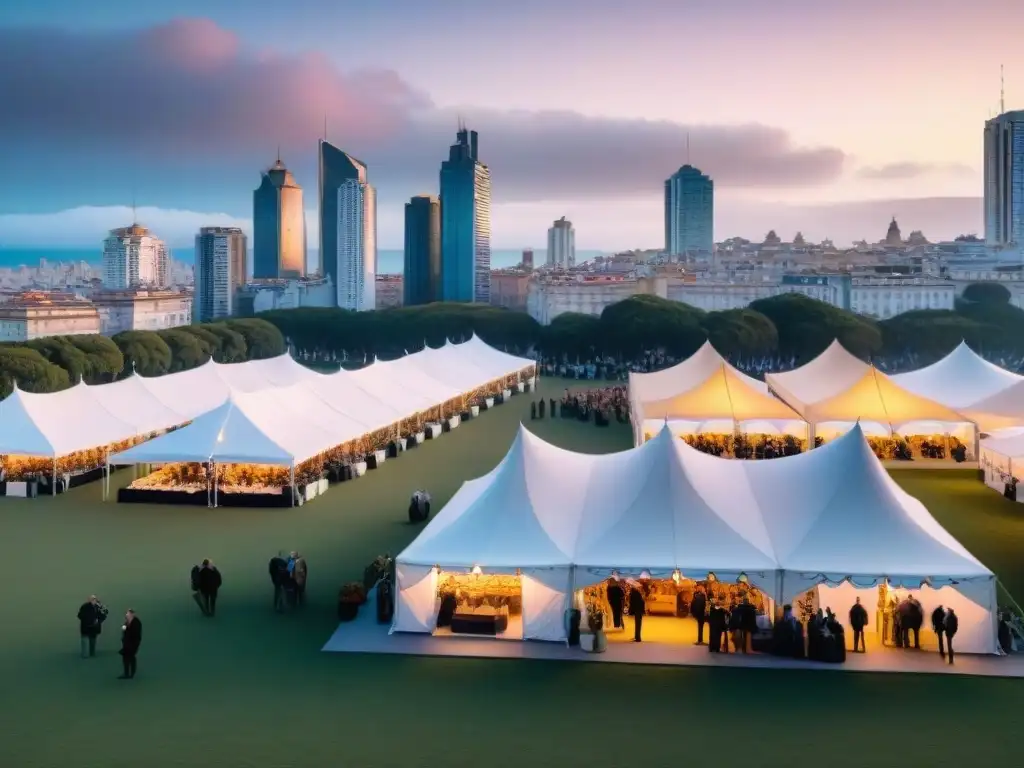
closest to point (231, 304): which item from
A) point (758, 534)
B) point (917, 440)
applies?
point (917, 440)

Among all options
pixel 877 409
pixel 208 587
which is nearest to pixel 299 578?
pixel 208 587

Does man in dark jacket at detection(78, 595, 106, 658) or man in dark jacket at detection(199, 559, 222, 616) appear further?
man in dark jacket at detection(199, 559, 222, 616)

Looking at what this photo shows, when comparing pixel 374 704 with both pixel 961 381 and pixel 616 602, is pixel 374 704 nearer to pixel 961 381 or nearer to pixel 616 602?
pixel 616 602

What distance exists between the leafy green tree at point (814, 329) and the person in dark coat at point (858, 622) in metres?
58.2

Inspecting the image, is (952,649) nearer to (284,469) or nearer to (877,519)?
(877,519)

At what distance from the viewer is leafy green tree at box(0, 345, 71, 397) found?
43781mm

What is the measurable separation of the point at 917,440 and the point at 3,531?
23009 mm

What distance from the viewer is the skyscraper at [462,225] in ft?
598

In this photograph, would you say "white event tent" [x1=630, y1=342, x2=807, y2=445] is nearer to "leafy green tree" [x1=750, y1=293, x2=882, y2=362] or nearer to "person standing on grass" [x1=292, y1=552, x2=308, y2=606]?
"person standing on grass" [x1=292, y1=552, x2=308, y2=606]

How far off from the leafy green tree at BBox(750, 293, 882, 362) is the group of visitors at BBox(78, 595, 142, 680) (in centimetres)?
6199

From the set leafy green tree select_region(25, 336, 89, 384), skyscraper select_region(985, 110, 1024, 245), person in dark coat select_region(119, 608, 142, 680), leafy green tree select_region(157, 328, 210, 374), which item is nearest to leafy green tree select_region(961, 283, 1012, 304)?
skyscraper select_region(985, 110, 1024, 245)

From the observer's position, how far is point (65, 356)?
164 ft

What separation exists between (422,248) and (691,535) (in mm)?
184795

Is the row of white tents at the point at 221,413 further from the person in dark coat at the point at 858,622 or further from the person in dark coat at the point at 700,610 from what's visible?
the person in dark coat at the point at 858,622
